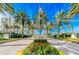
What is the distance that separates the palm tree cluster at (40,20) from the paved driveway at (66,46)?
58 centimetres

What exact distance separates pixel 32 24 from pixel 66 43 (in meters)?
2.11

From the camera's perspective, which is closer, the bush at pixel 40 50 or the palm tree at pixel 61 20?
the bush at pixel 40 50

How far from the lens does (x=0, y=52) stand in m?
12.1

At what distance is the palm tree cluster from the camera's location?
1290 cm

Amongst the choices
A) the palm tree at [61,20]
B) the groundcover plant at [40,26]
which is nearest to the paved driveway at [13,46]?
the groundcover plant at [40,26]

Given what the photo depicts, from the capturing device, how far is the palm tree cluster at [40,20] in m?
12.9

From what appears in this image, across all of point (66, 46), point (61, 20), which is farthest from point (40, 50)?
point (61, 20)

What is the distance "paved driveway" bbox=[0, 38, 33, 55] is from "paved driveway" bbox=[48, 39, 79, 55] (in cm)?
133

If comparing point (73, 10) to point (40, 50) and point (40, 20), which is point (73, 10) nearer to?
point (40, 20)

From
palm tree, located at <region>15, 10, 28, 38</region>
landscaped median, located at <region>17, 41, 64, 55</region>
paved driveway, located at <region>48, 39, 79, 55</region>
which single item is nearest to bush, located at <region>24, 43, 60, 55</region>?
landscaped median, located at <region>17, 41, 64, 55</region>

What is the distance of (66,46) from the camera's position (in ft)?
42.7

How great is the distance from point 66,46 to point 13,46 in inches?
111

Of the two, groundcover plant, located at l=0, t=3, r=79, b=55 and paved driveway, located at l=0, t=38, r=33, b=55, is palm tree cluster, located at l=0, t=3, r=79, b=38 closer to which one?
groundcover plant, located at l=0, t=3, r=79, b=55

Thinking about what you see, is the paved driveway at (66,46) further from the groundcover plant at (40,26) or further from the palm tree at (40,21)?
the palm tree at (40,21)
